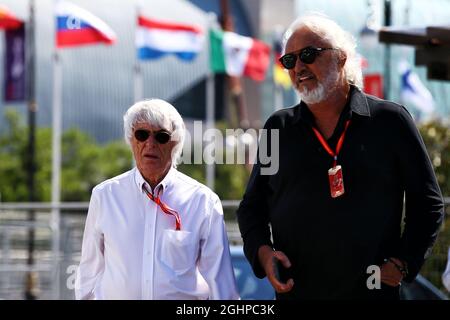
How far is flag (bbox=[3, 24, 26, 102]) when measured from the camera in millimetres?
24172

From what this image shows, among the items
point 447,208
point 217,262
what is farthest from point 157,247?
point 447,208

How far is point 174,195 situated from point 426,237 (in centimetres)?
107

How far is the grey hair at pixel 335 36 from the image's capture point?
15.3 ft

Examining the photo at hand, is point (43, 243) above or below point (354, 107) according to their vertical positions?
below

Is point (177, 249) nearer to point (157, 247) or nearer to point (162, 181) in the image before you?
point (157, 247)

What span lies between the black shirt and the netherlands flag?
19.6m

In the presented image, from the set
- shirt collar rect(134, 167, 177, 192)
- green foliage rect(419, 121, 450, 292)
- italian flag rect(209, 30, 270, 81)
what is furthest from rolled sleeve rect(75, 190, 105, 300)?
italian flag rect(209, 30, 270, 81)

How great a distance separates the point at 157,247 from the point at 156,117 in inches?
21.5

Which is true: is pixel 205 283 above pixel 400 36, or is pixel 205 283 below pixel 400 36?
below

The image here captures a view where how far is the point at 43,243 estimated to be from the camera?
11.3 meters

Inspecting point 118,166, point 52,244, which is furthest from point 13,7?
point 52,244

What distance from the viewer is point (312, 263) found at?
14.8 feet

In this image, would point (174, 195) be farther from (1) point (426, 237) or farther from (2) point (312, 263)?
(1) point (426, 237)

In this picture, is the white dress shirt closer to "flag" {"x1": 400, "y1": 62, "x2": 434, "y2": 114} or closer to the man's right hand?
the man's right hand
